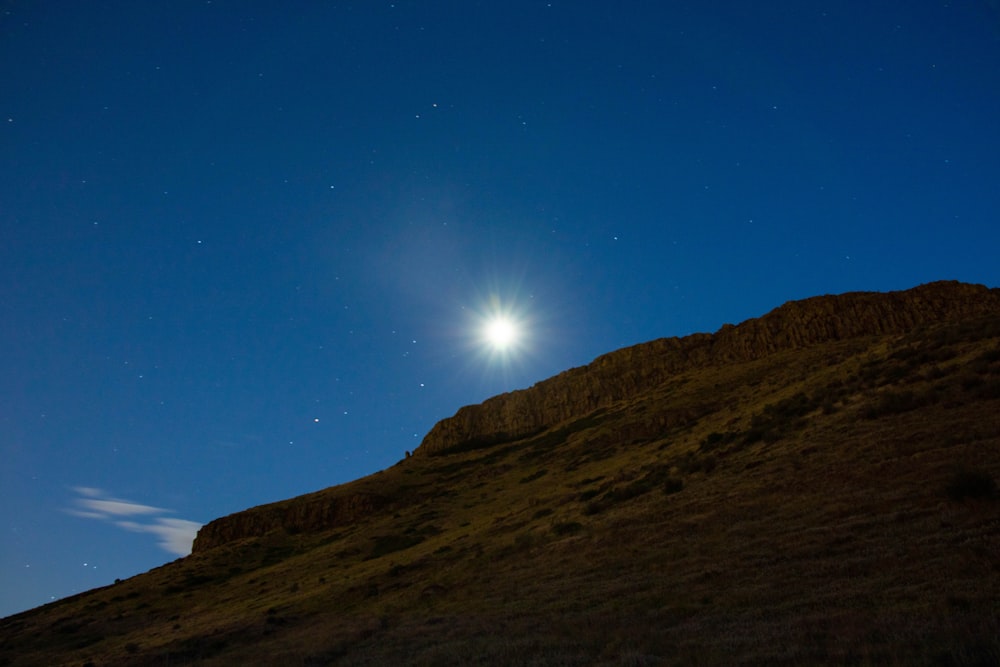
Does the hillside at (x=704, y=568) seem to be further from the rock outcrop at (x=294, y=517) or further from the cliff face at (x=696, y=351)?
the cliff face at (x=696, y=351)

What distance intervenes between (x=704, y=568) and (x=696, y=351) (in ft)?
279

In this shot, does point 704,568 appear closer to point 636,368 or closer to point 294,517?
point 294,517

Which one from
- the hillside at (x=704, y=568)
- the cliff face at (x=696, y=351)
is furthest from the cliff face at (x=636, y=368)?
the hillside at (x=704, y=568)

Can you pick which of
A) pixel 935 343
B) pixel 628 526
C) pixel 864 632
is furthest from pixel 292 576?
pixel 935 343

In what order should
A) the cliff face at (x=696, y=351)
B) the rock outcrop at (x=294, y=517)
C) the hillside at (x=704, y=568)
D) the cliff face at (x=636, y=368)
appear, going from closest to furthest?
the hillside at (x=704, y=568) < the rock outcrop at (x=294, y=517) < the cliff face at (x=636, y=368) < the cliff face at (x=696, y=351)

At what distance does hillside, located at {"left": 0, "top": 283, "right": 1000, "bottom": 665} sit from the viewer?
Answer: 29.3 feet

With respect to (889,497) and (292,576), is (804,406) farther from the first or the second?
(292,576)

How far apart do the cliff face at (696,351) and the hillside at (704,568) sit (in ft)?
132

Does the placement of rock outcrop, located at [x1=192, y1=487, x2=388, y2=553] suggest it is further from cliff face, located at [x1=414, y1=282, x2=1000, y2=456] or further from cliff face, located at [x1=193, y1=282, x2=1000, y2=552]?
cliff face, located at [x1=414, y1=282, x2=1000, y2=456]

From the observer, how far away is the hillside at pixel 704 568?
29.3 feet

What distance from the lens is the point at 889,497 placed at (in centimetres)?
1372

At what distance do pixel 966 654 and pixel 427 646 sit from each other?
1094 centimetres

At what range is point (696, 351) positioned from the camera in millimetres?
93188

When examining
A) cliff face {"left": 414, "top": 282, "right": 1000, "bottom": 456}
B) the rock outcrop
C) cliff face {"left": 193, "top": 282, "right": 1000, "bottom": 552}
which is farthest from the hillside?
cliff face {"left": 414, "top": 282, "right": 1000, "bottom": 456}
